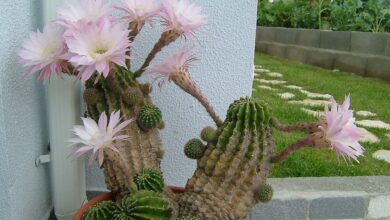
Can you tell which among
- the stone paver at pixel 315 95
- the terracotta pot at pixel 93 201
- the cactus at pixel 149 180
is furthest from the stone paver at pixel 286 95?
the cactus at pixel 149 180

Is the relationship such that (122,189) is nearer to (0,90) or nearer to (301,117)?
(0,90)

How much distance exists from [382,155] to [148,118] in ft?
5.90

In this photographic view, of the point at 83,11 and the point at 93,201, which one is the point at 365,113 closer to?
the point at 93,201

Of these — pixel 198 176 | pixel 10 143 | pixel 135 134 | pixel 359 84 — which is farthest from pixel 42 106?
pixel 359 84

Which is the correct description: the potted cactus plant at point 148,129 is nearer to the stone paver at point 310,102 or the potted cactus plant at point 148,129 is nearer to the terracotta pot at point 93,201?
the terracotta pot at point 93,201

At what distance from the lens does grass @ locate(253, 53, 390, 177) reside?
2.30m

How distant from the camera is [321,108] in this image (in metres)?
3.54

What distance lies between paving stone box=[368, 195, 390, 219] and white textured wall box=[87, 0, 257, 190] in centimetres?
74

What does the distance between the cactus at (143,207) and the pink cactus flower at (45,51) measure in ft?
1.24

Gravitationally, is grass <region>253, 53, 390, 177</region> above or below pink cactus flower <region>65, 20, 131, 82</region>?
below

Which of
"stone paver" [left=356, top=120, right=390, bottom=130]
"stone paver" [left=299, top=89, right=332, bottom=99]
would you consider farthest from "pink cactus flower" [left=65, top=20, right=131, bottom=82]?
"stone paver" [left=299, top=89, right=332, bottom=99]

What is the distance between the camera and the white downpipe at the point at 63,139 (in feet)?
4.72

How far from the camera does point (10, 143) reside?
1253mm

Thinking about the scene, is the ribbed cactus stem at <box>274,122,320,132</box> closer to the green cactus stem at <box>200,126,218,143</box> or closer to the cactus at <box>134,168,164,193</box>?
the green cactus stem at <box>200,126,218,143</box>
